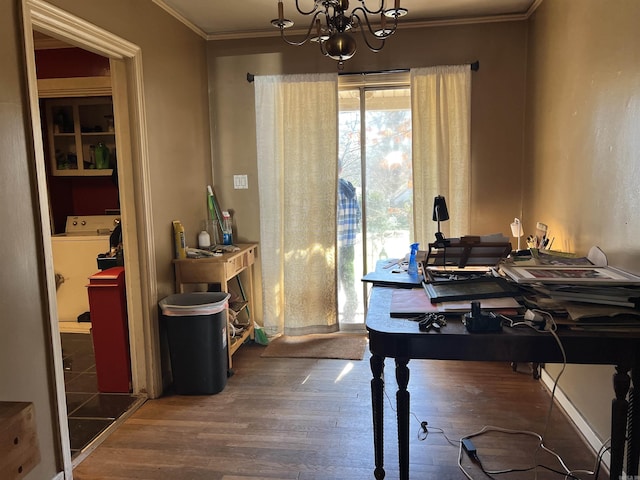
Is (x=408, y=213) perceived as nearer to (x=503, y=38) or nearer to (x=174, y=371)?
(x=503, y=38)

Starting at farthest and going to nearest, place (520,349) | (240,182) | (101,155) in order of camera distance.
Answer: (101,155), (240,182), (520,349)

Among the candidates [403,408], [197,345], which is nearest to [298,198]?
[197,345]

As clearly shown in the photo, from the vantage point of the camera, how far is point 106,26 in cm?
240

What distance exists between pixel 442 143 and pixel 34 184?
2.62m

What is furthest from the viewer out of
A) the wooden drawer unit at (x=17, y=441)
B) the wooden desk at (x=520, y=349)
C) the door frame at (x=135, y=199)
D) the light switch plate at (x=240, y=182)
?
the light switch plate at (x=240, y=182)

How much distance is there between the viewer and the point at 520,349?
147 centimetres

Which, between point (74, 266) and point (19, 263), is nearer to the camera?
point (19, 263)

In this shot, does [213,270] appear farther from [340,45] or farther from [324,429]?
[340,45]

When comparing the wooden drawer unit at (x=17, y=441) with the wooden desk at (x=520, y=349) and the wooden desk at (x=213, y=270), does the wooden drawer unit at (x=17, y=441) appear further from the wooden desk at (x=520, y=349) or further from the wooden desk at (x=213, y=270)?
the wooden desk at (x=213, y=270)

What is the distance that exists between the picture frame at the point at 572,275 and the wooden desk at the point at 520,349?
24 cm

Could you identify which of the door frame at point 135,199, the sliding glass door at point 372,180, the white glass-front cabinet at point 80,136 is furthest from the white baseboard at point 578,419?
the white glass-front cabinet at point 80,136

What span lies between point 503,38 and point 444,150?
0.90m

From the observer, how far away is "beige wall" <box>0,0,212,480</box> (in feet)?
5.81

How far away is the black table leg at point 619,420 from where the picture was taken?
1532 mm
